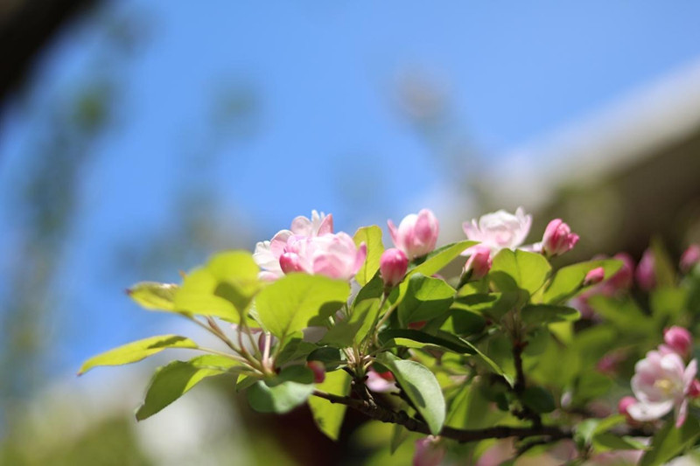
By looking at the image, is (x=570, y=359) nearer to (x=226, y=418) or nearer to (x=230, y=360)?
(x=230, y=360)

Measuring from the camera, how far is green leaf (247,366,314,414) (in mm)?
394

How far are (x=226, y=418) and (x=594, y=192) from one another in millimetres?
2130

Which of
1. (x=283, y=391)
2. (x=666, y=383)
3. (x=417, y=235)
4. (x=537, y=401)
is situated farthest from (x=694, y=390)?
(x=283, y=391)

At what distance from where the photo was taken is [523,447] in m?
0.64

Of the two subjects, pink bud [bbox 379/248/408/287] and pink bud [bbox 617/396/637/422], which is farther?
pink bud [bbox 617/396/637/422]

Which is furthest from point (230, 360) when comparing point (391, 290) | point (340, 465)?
point (340, 465)

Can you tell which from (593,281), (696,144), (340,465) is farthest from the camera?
(340,465)

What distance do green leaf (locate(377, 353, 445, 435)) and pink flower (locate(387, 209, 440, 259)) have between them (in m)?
0.11

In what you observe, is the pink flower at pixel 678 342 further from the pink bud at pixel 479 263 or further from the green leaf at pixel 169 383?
the green leaf at pixel 169 383

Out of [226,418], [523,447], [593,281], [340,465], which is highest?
[593,281]

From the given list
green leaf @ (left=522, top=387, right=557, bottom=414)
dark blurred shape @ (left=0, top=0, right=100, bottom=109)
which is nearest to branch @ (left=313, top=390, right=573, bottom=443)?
green leaf @ (left=522, top=387, right=557, bottom=414)

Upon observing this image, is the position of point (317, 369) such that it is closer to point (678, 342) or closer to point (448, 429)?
point (448, 429)

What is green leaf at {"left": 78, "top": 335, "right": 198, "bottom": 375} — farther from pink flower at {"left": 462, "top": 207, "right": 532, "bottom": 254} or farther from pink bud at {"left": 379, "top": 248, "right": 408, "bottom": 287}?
pink flower at {"left": 462, "top": 207, "right": 532, "bottom": 254}

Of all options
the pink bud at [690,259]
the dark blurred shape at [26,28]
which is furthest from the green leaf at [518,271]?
the dark blurred shape at [26,28]
